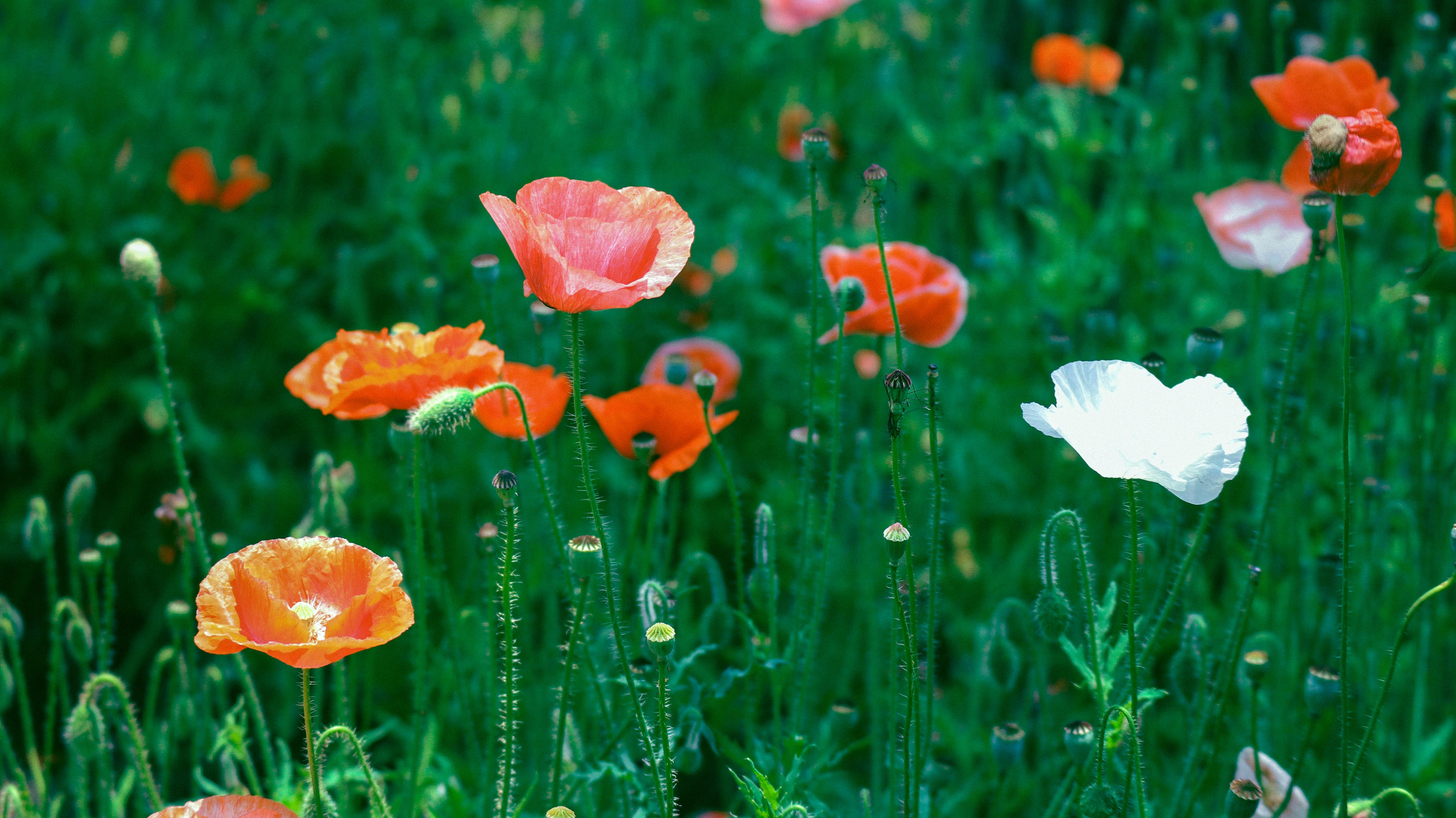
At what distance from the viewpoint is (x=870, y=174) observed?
133 cm

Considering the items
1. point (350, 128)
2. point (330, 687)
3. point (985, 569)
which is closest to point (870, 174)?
point (985, 569)

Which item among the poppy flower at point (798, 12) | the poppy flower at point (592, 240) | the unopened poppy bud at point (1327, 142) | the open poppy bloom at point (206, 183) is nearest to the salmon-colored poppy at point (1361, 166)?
the unopened poppy bud at point (1327, 142)

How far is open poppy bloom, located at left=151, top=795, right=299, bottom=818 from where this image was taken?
1160 mm

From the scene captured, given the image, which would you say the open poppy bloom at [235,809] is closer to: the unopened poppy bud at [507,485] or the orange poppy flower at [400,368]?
the unopened poppy bud at [507,485]

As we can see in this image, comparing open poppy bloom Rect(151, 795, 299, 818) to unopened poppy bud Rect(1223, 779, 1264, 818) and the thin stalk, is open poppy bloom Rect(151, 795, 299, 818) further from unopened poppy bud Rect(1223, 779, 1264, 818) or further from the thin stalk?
unopened poppy bud Rect(1223, 779, 1264, 818)

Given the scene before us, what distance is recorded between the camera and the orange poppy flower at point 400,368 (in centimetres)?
142

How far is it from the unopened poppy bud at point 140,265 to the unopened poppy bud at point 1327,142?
4.06 ft

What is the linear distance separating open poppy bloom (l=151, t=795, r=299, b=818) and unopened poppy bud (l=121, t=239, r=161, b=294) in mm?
618

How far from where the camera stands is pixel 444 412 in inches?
45.8

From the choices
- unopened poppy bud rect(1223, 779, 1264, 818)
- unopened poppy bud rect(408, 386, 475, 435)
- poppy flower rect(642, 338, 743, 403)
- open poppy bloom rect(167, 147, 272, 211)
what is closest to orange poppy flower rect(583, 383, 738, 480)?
poppy flower rect(642, 338, 743, 403)

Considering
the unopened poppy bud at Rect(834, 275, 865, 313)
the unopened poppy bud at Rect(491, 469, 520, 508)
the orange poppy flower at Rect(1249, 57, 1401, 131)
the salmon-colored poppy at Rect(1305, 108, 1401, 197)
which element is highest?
A: the orange poppy flower at Rect(1249, 57, 1401, 131)

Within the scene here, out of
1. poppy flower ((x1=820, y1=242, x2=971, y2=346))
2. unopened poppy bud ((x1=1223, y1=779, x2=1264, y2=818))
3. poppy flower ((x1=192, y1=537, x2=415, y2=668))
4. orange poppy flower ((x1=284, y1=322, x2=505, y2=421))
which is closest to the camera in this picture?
poppy flower ((x1=192, y1=537, x2=415, y2=668))

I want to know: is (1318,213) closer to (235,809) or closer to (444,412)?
(444,412)

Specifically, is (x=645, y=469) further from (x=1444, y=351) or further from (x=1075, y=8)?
(x=1075, y=8)
